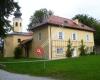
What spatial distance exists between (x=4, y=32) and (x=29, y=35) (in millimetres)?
25642

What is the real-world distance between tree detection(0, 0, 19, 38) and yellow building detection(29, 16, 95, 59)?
801cm

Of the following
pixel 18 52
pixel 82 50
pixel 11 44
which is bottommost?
pixel 18 52

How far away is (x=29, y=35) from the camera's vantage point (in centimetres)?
6862

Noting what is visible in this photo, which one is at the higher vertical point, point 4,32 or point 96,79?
point 4,32

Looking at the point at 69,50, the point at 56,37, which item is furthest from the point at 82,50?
the point at 56,37

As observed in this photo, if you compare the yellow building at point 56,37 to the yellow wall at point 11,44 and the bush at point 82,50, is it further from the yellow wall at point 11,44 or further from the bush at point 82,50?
the yellow wall at point 11,44

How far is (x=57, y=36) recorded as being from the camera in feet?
164

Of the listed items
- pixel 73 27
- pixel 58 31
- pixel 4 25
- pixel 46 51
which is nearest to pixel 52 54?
pixel 46 51

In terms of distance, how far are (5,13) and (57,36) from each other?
1275 centimetres

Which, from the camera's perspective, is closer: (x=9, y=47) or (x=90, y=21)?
(x=9, y=47)

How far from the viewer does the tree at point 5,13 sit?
3844 cm

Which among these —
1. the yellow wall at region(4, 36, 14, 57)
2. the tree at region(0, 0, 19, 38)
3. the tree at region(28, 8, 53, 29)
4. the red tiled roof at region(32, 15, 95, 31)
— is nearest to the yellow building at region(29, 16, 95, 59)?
the red tiled roof at region(32, 15, 95, 31)

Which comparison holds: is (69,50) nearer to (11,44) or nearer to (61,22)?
(61,22)

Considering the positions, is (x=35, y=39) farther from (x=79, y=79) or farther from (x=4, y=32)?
(x=79, y=79)
